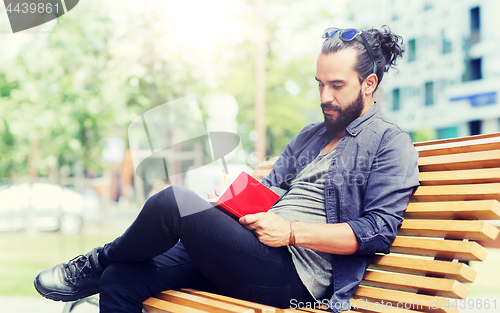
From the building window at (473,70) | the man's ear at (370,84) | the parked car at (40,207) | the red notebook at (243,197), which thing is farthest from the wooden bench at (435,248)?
the building window at (473,70)

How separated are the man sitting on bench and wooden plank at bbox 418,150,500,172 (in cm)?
21

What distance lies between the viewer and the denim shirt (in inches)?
77.9

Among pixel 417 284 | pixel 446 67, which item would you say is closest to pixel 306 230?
pixel 417 284

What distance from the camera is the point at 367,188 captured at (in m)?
2.06

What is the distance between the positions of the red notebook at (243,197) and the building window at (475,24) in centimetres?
2453

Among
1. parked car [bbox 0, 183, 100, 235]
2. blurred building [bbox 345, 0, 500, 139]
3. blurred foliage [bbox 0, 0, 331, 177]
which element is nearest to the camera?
blurred foliage [bbox 0, 0, 331, 177]

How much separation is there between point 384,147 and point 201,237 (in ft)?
3.10

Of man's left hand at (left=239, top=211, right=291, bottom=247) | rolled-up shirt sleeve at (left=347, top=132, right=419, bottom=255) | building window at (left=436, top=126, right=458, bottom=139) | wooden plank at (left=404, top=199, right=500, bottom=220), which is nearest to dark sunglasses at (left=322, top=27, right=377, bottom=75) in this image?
rolled-up shirt sleeve at (left=347, top=132, right=419, bottom=255)

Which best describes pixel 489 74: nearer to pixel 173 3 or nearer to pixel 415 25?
pixel 415 25

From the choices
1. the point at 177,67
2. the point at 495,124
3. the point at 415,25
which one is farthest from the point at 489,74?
the point at 177,67

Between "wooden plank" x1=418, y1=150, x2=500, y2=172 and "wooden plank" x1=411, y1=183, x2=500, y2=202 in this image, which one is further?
"wooden plank" x1=418, y1=150, x2=500, y2=172

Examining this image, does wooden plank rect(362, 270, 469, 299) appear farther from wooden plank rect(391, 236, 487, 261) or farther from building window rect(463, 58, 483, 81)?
building window rect(463, 58, 483, 81)

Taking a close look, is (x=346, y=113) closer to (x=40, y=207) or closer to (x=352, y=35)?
(x=352, y=35)

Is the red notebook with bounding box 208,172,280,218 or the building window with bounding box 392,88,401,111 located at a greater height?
the red notebook with bounding box 208,172,280,218
